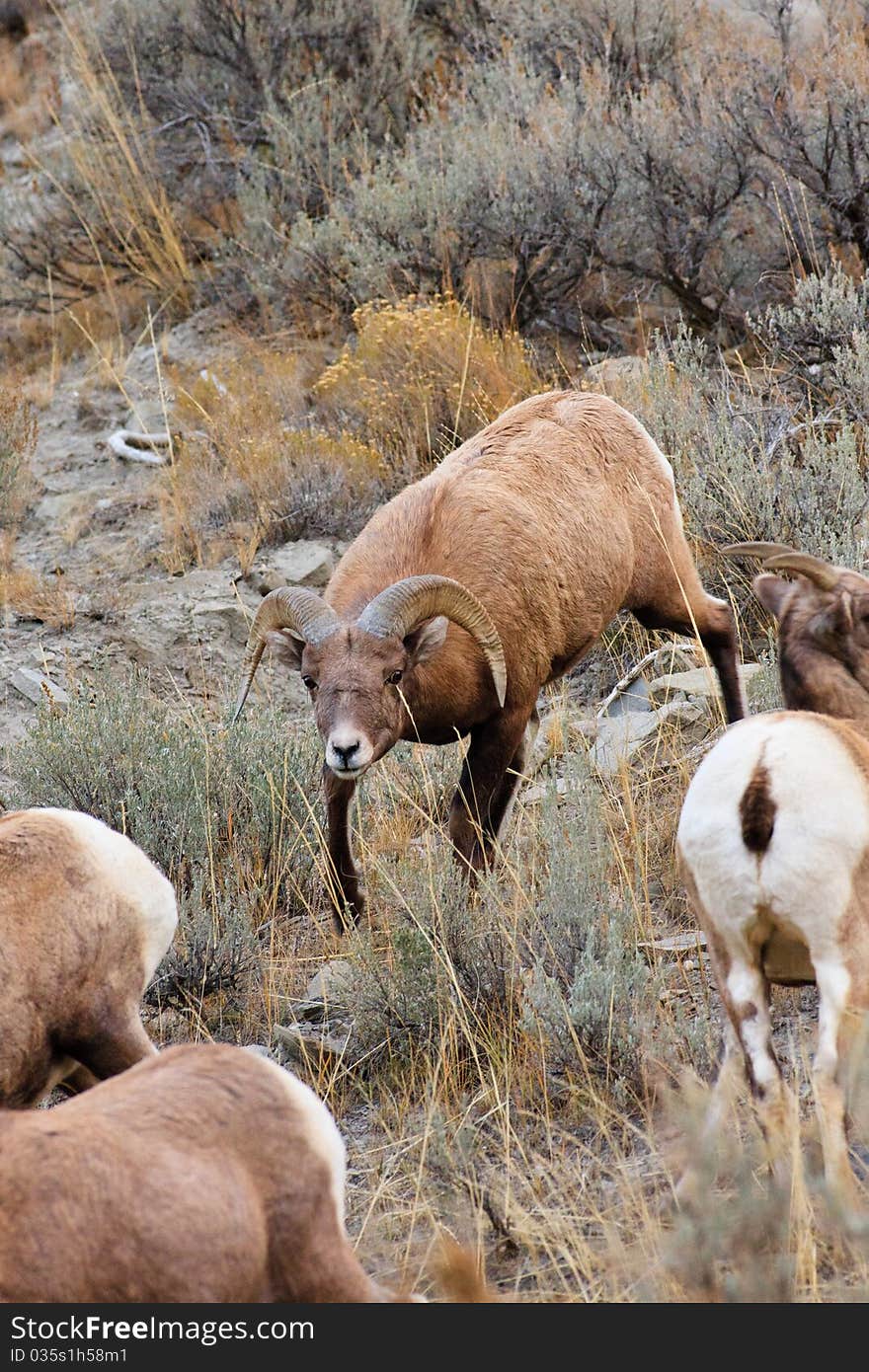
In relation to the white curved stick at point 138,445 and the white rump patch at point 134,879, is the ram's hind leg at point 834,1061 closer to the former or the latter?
the white rump patch at point 134,879

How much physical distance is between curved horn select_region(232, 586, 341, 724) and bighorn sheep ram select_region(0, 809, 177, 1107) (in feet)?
4.92

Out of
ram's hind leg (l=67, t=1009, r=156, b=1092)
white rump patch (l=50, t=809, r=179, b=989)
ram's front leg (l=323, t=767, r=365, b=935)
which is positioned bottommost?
ram's front leg (l=323, t=767, r=365, b=935)

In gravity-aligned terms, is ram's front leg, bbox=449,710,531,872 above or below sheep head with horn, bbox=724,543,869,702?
below

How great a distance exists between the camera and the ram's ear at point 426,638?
16.8 feet

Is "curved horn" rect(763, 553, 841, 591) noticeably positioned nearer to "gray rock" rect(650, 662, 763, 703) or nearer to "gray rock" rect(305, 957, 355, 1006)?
"gray rock" rect(305, 957, 355, 1006)

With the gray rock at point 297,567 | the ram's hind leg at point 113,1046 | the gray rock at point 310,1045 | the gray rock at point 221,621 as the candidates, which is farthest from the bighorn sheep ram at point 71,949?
the gray rock at point 297,567

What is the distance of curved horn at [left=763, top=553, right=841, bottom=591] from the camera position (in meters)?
3.66

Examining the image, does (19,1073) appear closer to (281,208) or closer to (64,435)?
(64,435)

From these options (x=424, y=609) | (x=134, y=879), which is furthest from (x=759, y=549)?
(x=134, y=879)

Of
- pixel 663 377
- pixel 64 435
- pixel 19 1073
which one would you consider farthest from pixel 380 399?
pixel 19 1073

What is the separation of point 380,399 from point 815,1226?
6816 millimetres

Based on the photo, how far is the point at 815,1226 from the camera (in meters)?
2.90

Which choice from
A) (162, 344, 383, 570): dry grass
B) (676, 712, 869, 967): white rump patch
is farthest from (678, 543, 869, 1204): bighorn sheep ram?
(162, 344, 383, 570): dry grass

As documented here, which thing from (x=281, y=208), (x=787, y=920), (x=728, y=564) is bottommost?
(x=728, y=564)
